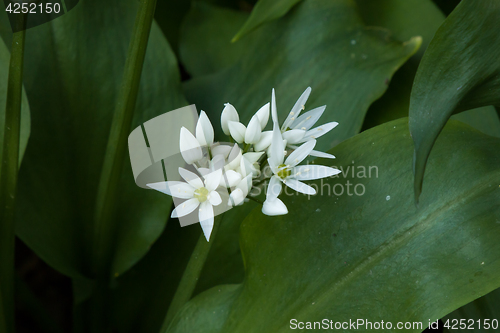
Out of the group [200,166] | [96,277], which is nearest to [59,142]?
[96,277]

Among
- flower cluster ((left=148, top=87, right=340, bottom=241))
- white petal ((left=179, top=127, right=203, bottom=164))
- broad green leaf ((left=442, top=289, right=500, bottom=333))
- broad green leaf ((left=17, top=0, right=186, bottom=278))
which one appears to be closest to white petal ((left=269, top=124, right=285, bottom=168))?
flower cluster ((left=148, top=87, right=340, bottom=241))

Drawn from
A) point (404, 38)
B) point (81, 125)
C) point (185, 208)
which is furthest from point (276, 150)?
point (404, 38)

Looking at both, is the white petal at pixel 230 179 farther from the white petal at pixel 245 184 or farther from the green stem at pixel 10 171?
the green stem at pixel 10 171

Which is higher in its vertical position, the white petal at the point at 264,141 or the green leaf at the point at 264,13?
the green leaf at the point at 264,13

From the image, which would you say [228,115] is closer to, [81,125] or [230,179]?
[230,179]

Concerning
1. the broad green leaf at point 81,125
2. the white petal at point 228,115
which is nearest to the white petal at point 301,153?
the white petal at point 228,115

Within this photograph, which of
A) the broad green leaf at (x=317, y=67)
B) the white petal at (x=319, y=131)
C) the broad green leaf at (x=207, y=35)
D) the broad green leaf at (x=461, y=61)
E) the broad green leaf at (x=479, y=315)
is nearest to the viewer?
the broad green leaf at (x=461, y=61)
